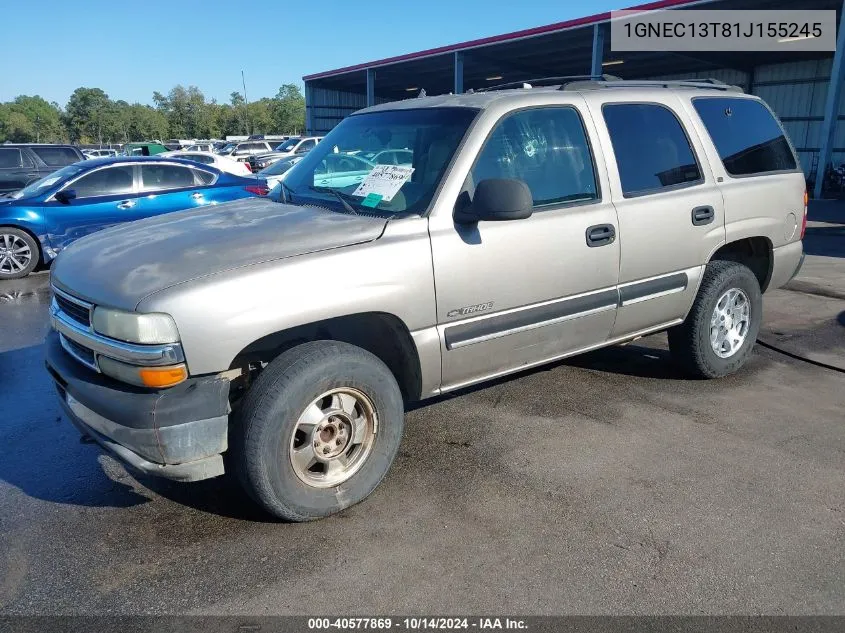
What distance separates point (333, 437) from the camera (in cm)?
312

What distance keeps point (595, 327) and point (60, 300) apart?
2.87 meters

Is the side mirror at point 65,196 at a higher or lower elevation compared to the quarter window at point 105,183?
lower

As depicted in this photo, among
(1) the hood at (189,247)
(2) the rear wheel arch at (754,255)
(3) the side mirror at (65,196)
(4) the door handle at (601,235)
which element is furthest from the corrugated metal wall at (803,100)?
(1) the hood at (189,247)

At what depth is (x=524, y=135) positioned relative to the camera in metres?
3.62

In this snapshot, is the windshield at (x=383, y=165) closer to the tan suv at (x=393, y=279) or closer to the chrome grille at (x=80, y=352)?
the tan suv at (x=393, y=279)

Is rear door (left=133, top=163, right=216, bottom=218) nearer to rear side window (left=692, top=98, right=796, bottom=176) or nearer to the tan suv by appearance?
the tan suv

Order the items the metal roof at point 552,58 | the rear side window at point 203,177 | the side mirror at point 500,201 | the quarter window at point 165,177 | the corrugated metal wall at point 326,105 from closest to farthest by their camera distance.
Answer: the side mirror at point 500,201 < the quarter window at point 165,177 < the rear side window at point 203,177 < the metal roof at point 552,58 < the corrugated metal wall at point 326,105

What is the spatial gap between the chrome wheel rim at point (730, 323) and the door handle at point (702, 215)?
592 mm

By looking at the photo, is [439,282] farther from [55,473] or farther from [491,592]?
[55,473]

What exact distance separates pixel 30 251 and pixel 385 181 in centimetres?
785

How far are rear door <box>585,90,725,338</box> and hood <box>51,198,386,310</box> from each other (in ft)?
5.24

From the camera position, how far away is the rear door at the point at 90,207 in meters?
9.20

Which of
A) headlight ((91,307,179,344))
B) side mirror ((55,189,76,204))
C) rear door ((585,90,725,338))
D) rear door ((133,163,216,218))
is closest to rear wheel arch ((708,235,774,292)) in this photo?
rear door ((585,90,725,338))

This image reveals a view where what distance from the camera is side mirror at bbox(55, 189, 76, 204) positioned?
9.12 m
